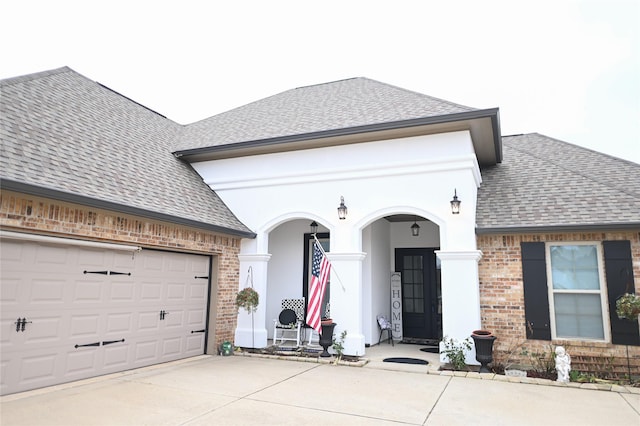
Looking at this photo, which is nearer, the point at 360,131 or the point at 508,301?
the point at 508,301

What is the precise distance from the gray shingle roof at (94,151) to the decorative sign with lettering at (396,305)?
464 cm

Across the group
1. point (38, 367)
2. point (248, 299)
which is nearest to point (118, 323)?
point (38, 367)

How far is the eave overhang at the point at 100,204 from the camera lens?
5.01 metres

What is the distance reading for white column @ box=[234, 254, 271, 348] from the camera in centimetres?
906

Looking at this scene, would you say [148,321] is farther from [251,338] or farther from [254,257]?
[254,257]

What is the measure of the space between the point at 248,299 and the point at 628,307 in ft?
22.3

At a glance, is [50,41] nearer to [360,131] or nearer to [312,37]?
[312,37]

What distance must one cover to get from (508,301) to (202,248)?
6048mm

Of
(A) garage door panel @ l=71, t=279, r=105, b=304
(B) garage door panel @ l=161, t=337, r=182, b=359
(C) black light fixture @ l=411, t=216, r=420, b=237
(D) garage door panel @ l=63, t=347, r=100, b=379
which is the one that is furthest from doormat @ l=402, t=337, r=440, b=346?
(A) garage door panel @ l=71, t=279, r=105, b=304

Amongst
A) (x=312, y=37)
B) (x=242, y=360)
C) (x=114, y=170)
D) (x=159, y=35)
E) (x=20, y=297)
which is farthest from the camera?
(x=312, y=37)

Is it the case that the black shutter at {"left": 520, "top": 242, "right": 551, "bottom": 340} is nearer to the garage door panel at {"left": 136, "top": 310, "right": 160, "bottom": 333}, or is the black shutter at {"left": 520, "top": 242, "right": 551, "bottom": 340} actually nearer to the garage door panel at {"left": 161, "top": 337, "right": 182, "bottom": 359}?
the garage door panel at {"left": 161, "top": 337, "right": 182, "bottom": 359}

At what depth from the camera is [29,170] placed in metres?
5.55

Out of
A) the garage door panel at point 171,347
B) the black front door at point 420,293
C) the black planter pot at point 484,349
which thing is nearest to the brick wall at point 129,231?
the garage door panel at point 171,347

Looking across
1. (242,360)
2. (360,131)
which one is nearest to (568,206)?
(360,131)
